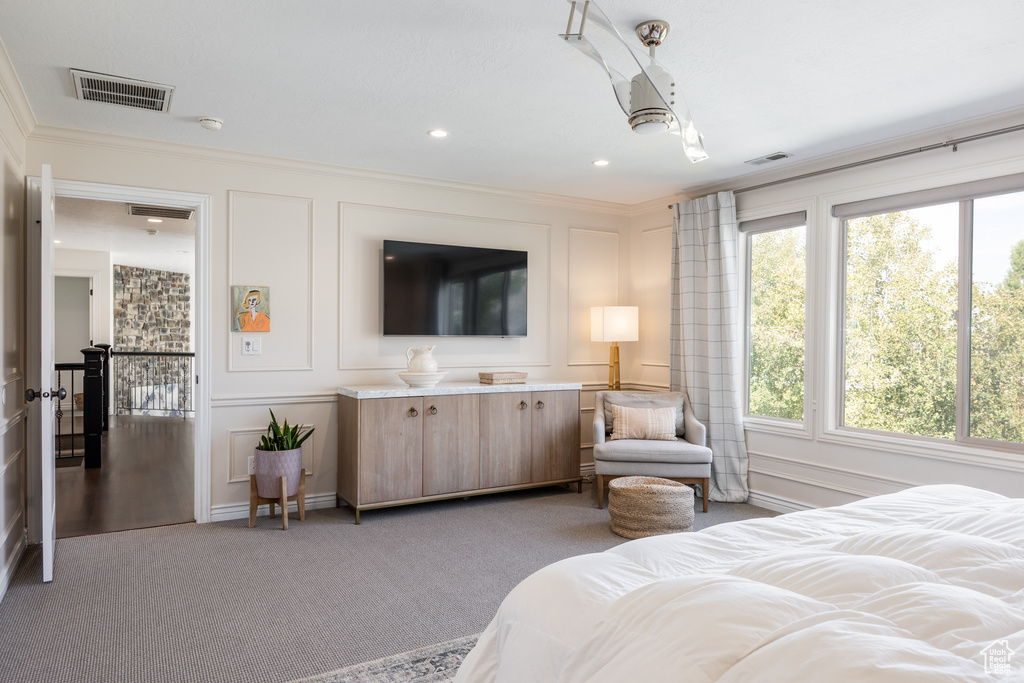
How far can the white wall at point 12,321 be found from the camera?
2918 millimetres

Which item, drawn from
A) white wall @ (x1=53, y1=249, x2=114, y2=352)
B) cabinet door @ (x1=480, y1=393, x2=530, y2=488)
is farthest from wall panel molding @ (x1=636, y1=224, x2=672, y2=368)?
white wall @ (x1=53, y1=249, x2=114, y2=352)

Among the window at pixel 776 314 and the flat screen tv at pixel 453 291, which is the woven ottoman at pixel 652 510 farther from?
the flat screen tv at pixel 453 291

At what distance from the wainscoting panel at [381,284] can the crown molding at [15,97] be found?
5.94 ft

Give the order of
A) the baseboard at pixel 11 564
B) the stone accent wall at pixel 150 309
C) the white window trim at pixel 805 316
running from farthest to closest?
the stone accent wall at pixel 150 309 → the white window trim at pixel 805 316 → the baseboard at pixel 11 564

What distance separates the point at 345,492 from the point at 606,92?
3.08m

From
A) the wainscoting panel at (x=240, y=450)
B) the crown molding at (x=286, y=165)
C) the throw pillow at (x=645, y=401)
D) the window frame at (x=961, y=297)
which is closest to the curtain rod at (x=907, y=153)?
the window frame at (x=961, y=297)

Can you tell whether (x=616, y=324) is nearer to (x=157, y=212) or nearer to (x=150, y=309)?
(x=157, y=212)

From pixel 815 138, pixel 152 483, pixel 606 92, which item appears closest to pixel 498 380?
pixel 606 92

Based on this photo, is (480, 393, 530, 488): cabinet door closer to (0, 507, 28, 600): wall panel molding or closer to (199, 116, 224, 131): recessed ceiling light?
(199, 116, 224, 131): recessed ceiling light

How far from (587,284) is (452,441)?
2.04 meters

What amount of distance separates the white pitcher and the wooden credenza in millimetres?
165

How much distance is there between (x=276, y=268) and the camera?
4305 millimetres

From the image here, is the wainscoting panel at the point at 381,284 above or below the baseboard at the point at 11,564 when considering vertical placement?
above

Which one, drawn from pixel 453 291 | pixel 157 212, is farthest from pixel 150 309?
pixel 453 291
